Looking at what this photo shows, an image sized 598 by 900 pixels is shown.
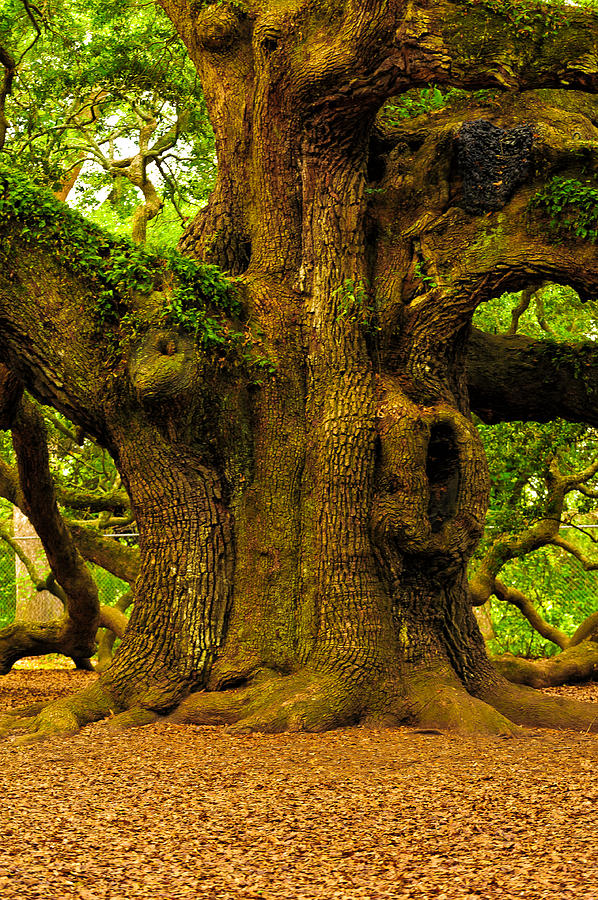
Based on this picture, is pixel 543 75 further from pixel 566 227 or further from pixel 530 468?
pixel 530 468

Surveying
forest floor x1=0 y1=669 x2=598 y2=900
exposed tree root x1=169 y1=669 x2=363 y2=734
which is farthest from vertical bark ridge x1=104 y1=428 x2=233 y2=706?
forest floor x1=0 y1=669 x2=598 y2=900

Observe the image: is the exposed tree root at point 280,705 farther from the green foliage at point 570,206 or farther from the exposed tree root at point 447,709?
the green foliage at point 570,206

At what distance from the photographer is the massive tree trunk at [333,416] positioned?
6219 mm

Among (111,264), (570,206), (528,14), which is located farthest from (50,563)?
(528,14)

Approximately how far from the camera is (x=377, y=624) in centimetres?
618

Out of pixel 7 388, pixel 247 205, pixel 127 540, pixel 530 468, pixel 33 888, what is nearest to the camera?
pixel 33 888

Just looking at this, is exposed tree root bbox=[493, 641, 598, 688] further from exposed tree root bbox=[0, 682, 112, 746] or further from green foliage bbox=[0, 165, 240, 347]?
green foliage bbox=[0, 165, 240, 347]

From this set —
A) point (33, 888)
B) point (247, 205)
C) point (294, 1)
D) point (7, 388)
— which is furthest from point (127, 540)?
point (33, 888)

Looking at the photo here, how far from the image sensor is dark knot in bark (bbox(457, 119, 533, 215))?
22.0 ft

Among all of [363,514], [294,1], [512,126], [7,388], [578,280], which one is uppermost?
[294,1]

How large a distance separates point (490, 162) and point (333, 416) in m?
2.21

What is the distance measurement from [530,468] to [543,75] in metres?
4.73

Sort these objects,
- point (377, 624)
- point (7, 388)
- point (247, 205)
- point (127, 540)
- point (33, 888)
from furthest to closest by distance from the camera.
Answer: point (127, 540)
point (7, 388)
point (247, 205)
point (377, 624)
point (33, 888)

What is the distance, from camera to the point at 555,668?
1013 centimetres
